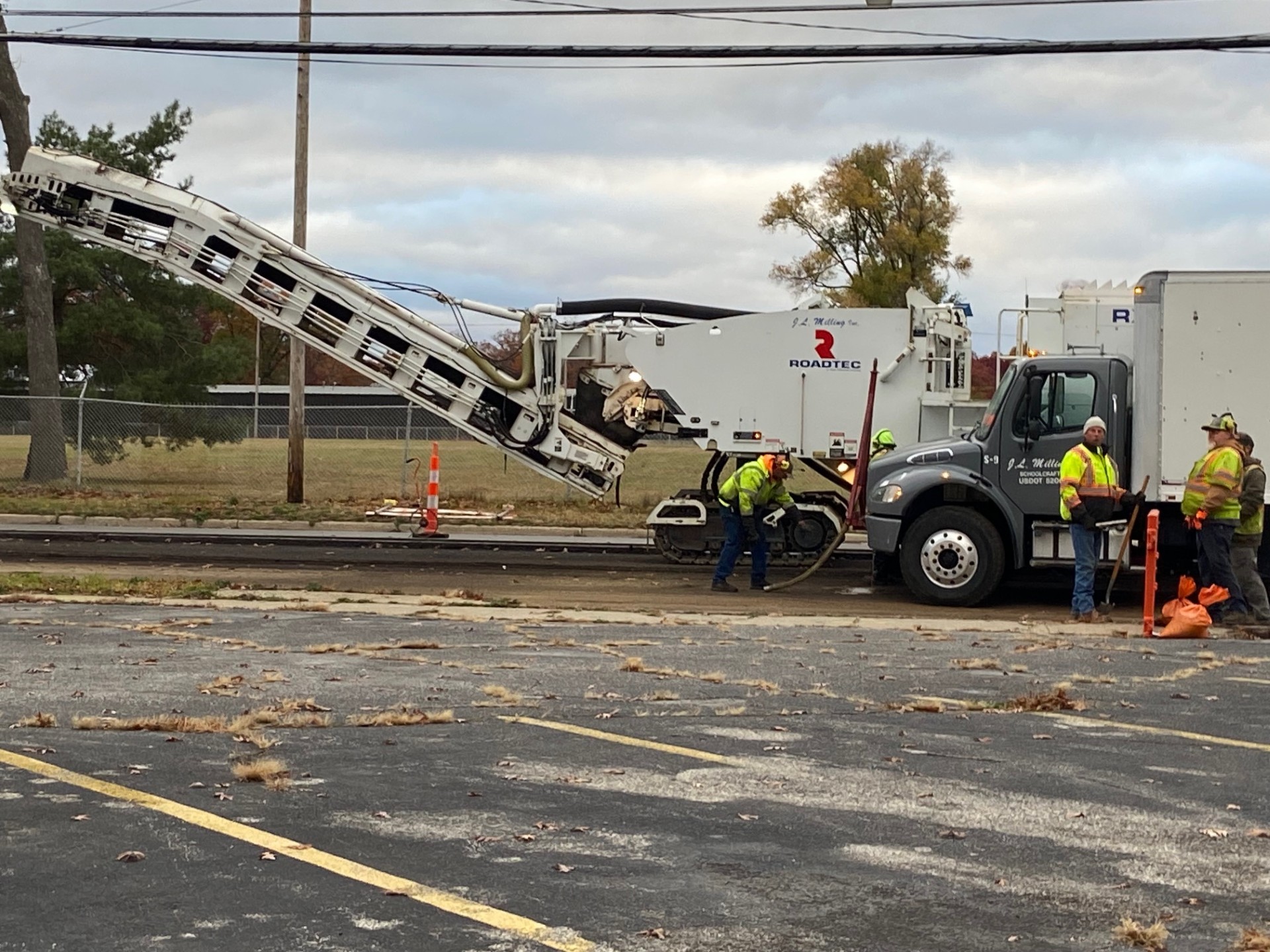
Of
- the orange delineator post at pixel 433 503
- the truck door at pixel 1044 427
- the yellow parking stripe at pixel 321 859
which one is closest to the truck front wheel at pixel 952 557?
the truck door at pixel 1044 427

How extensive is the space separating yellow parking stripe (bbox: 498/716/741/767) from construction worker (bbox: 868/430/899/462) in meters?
9.83

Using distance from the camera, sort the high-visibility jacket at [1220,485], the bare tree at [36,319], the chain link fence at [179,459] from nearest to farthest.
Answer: the high-visibility jacket at [1220,485] → the bare tree at [36,319] → the chain link fence at [179,459]

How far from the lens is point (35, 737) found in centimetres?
764

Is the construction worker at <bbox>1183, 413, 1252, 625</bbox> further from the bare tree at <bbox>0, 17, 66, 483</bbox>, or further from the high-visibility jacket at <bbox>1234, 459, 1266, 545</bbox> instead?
the bare tree at <bbox>0, 17, 66, 483</bbox>

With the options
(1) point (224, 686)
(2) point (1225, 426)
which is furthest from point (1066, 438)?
(1) point (224, 686)

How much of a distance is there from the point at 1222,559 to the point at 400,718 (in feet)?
25.9

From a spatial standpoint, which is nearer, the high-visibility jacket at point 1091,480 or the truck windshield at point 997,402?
the high-visibility jacket at point 1091,480

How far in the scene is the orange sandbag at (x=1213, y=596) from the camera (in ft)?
43.2

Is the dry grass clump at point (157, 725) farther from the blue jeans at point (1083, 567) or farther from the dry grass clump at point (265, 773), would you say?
the blue jeans at point (1083, 567)

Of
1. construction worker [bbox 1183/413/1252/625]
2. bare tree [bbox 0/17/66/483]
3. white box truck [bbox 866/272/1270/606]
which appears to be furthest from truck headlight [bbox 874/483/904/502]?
bare tree [bbox 0/17/66/483]

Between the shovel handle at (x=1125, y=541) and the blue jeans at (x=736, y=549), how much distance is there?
11.2ft

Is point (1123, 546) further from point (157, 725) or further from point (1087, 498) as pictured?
point (157, 725)

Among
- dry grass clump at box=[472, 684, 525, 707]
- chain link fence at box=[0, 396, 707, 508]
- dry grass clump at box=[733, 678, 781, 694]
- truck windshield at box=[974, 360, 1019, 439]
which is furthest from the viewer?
chain link fence at box=[0, 396, 707, 508]

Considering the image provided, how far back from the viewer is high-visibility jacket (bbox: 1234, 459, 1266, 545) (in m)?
13.4
